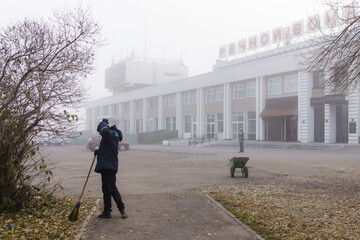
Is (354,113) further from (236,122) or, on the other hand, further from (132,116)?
(132,116)

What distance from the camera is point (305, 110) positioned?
35.8 metres

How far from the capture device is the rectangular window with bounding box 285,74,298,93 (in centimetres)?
3788

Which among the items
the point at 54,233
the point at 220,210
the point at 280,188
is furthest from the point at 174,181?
the point at 54,233

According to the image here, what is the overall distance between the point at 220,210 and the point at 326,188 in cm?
442

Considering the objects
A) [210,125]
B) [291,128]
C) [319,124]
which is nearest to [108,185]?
[319,124]

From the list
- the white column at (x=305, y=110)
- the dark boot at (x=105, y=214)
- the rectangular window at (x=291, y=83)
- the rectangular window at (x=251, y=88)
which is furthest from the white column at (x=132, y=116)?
the dark boot at (x=105, y=214)

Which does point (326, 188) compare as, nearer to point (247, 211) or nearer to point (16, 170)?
Answer: point (247, 211)

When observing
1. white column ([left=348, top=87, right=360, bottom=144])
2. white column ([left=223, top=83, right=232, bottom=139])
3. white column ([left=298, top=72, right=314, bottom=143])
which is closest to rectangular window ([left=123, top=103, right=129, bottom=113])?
white column ([left=223, top=83, right=232, bottom=139])

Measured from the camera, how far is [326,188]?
34.0 ft

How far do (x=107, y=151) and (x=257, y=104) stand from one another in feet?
121

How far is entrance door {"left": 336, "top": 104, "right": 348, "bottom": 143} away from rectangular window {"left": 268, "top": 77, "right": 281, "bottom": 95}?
7.25 m

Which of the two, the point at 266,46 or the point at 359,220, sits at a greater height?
the point at 266,46

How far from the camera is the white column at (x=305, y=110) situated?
117 ft

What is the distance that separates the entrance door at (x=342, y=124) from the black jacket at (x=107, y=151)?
32113mm
